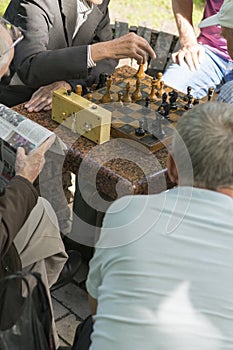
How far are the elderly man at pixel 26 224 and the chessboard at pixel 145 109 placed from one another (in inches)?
15.5

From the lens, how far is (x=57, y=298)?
2859 millimetres

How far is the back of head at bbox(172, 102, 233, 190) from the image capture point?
153cm

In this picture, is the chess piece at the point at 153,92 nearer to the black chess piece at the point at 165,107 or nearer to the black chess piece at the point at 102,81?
the black chess piece at the point at 165,107

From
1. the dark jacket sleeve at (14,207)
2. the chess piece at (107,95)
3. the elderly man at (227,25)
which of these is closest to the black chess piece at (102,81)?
the chess piece at (107,95)

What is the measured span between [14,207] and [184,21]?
2497 millimetres

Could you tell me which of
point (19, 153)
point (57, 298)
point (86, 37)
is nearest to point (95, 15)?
point (86, 37)

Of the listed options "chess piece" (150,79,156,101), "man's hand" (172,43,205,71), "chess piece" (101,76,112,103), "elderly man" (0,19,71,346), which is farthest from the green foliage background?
"elderly man" (0,19,71,346)

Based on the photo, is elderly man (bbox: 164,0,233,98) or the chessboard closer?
the chessboard

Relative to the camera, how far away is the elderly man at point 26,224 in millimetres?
1916

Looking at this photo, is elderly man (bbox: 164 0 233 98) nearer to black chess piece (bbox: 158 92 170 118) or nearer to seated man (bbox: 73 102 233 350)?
black chess piece (bbox: 158 92 170 118)

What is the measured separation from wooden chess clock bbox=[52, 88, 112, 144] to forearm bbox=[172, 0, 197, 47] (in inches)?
57.8

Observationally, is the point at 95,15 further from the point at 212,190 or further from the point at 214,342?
the point at 214,342

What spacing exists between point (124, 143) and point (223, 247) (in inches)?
41.7

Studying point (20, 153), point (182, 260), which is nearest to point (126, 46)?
point (20, 153)
